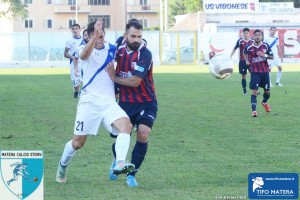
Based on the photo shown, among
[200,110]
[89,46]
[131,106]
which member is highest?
[89,46]

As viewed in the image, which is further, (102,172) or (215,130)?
(215,130)

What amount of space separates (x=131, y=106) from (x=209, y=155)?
106 inches

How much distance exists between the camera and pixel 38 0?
10375 centimetres

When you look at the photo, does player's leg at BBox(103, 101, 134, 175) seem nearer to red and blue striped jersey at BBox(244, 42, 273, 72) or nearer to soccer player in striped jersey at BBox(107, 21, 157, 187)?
soccer player in striped jersey at BBox(107, 21, 157, 187)

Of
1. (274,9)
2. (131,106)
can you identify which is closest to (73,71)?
(131,106)

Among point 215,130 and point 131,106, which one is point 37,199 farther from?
point 215,130

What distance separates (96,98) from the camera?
1062cm

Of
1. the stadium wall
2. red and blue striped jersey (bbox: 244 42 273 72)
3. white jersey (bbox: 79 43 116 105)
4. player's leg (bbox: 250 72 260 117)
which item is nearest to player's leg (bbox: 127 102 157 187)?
white jersey (bbox: 79 43 116 105)

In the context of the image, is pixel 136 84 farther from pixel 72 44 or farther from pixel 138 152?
pixel 72 44

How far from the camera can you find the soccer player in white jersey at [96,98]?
10461 millimetres

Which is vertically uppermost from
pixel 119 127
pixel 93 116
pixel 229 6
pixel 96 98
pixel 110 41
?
pixel 229 6

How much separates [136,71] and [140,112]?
1.79 feet

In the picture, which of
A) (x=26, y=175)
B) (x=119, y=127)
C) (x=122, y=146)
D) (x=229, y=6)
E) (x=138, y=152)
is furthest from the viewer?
(x=229, y=6)

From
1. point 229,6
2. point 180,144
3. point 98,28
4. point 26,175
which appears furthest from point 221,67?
point 229,6
